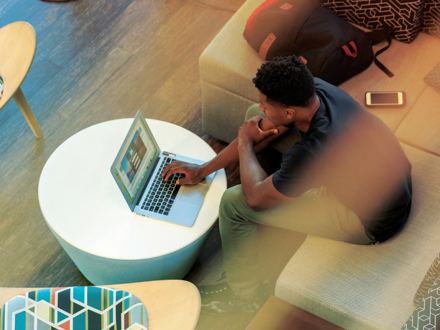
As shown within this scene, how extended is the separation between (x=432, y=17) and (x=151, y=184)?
57.7 inches

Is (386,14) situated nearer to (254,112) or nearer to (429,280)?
(254,112)

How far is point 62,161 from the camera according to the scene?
2070 millimetres

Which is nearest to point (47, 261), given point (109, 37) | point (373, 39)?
point (109, 37)

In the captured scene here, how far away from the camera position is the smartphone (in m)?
2.25

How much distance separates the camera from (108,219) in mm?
1934

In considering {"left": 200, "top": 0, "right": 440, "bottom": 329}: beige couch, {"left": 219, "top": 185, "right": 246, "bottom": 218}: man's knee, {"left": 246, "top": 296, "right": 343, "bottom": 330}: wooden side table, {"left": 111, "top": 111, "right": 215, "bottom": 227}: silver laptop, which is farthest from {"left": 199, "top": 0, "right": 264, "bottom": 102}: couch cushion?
{"left": 246, "top": 296, "right": 343, "bottom": 330}: wooden side table

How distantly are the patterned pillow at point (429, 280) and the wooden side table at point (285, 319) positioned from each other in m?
0.29

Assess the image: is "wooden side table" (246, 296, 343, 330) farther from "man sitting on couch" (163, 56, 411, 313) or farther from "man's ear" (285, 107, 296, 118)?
"man's ear" (285, 107, 296, 118)

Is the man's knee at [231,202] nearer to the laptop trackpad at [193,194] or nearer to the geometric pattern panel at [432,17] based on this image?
the laptop trackpad at [193,194]

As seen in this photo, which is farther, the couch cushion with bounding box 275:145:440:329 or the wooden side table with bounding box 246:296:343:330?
the wooden side table with bounding box 246:296:343:330

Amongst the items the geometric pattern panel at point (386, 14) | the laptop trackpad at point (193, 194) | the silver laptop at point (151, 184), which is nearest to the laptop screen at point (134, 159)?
the silver laptop at point (151, 184)

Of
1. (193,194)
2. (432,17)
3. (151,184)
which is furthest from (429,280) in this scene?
(432,17)

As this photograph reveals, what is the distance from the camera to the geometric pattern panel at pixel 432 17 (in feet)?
7.90

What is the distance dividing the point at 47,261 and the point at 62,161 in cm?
48
